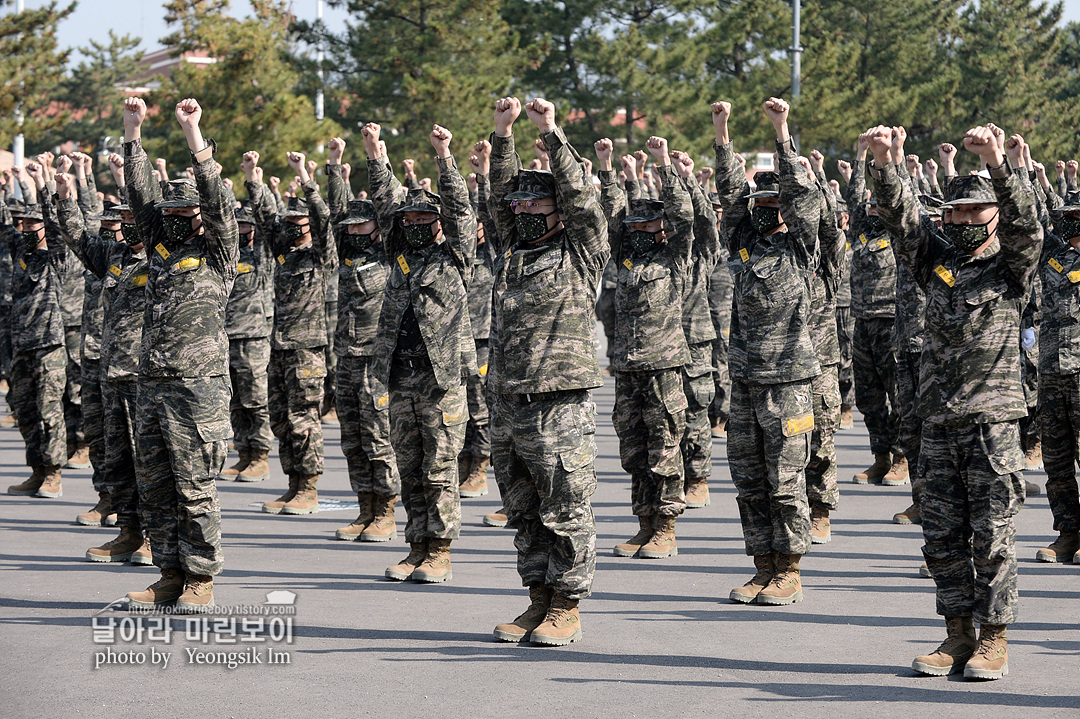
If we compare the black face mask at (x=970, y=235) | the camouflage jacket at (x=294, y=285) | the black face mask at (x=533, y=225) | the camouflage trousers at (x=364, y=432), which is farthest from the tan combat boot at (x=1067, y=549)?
the camouflage jacket at (x=294, y=285)

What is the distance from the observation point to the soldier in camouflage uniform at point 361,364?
33.8 feet

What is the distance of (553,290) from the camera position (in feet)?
23.8

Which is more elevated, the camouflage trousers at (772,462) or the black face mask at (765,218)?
the black face mask at (765,218)

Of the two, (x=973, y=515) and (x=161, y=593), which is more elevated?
(x=973, y=515)

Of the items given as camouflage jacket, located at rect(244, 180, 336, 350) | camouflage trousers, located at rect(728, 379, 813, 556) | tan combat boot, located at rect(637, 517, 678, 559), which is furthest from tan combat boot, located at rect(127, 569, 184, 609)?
camouflage jacket, located at rect(244, 180, 336, 350)

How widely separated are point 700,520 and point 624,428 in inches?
63.3

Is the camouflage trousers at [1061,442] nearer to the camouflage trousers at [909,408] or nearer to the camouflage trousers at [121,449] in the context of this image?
the camouflage trousers at [909,408]

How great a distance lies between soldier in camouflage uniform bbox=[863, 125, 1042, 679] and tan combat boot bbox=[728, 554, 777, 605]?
1.67 m

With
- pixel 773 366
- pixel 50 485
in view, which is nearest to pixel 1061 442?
pixel 773 366

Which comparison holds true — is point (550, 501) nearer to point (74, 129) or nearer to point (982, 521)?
point (982, 521)

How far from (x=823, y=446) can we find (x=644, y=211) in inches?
89.0

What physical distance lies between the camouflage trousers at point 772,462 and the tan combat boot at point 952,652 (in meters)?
1.57

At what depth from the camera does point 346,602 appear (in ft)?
27.0

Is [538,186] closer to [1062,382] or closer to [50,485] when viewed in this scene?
[1062,382]
